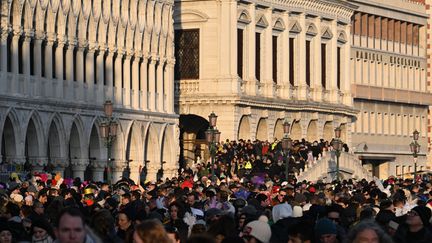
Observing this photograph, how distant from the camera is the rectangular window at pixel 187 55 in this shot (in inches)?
3356

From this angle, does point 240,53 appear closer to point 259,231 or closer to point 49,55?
point 49,55

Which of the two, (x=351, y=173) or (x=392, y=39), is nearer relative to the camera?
(x=351, y=173)

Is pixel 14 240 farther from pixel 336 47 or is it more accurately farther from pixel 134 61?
pixel 336 47

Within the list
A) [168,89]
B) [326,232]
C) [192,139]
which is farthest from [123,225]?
[192,139]

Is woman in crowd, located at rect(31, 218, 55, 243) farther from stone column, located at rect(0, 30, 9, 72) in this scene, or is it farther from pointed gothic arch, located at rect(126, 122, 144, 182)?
pointed gothic arch, located at rect(126, 122, 144, 182)

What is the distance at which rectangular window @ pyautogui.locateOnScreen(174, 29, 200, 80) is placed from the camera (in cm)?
8525

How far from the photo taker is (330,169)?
8006 centimetres

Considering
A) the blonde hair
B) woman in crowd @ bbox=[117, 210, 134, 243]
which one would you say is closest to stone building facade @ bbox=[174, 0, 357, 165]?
woman in crowd @ bbox=[117, 210, 134, 243]

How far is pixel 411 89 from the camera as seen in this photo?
357 feet

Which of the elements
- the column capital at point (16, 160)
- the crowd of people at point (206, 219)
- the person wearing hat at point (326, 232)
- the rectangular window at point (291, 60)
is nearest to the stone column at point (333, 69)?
the rectangular window at point (291, 60)

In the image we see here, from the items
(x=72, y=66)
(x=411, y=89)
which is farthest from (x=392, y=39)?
(x=72, y=66)

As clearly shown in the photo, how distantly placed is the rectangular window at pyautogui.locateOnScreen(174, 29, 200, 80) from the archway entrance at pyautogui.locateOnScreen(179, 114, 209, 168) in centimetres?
189

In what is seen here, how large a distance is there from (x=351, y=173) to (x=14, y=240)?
65768 mm

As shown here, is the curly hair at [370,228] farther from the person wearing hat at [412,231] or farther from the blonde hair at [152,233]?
the person wearing hat at [412,231]
